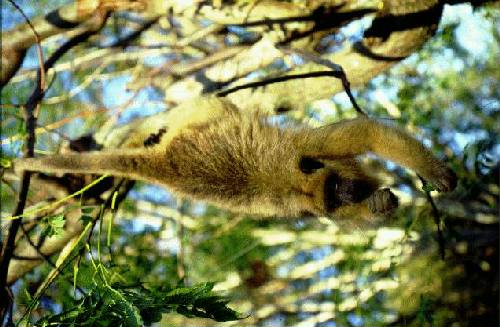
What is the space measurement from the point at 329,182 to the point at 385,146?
1.81ft

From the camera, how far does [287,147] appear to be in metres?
3.98

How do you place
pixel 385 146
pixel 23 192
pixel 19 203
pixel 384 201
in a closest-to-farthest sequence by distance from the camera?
pixel 384 201, pixel 385 146, pixel 19 203, pixel 23 192

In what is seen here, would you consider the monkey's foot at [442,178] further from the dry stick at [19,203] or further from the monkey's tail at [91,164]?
the dry stick at [19,203]

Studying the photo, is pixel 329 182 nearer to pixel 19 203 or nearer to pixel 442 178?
pixel 442 178

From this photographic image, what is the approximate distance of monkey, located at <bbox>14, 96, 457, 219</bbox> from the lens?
377 cm

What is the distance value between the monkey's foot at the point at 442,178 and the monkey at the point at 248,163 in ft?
1.26

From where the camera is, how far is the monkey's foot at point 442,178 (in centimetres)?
320

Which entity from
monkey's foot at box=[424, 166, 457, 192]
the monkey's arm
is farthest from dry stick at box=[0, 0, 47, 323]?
monkey's foot at box=[424, 166, 457, 192]

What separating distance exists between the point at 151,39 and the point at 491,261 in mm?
6362

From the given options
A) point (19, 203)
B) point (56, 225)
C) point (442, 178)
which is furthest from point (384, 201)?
point (19, 203)

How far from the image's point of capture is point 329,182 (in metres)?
3.80

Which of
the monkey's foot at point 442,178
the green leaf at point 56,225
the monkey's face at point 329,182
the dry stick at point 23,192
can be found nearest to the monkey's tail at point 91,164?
the dry stick at point 23,192

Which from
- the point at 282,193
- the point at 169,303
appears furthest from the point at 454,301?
the point at 169,303

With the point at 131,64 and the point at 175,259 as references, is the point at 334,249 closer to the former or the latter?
the point at 175,259
